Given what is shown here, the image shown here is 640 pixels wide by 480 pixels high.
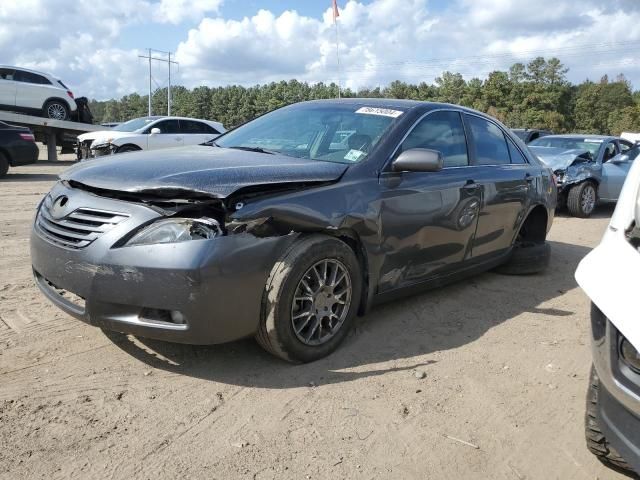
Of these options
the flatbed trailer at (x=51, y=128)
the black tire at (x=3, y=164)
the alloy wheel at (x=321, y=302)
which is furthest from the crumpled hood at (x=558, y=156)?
the flatbed trailer at (x=51, y=128)

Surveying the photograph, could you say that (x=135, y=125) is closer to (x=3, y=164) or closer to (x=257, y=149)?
(x=3, y=164)

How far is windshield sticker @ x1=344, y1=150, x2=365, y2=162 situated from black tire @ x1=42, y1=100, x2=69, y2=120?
16.3 m

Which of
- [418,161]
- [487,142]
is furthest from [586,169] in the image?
[418,161]

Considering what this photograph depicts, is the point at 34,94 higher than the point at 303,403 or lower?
higher

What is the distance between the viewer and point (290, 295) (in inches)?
118

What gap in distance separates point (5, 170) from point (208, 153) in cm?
1093

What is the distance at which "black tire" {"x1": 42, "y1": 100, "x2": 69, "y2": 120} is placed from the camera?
56.9ft

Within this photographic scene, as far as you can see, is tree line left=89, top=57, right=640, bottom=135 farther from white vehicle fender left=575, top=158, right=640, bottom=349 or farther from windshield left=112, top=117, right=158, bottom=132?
white vehicle fender left=575, top=158, right=640, bottom=349

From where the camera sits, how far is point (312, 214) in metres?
3.14

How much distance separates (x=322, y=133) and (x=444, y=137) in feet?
3.34

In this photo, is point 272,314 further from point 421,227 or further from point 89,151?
point 89,151

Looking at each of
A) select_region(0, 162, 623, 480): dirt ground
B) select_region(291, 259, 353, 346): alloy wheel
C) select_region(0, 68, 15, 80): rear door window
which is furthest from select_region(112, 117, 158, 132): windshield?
select_region(291, 259, 353, 346): alloy wheel

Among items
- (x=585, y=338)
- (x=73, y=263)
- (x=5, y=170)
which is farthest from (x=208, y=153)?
(x=5, y=170)

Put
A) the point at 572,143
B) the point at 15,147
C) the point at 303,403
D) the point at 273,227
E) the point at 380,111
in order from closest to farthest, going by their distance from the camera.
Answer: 1. the point at 303,403
2. the point at 273,227
3. the point at 380,111
4. the point at 572,143
5. the point at 15,147
